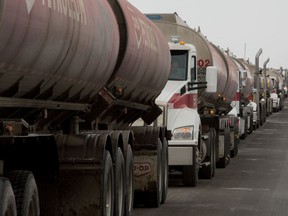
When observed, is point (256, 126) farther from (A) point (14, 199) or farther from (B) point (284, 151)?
(A) point (14, 199)

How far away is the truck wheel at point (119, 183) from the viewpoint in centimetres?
1159

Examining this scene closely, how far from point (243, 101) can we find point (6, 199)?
3205cm

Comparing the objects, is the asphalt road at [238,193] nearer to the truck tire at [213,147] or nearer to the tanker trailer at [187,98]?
the truck tire at [213,147]

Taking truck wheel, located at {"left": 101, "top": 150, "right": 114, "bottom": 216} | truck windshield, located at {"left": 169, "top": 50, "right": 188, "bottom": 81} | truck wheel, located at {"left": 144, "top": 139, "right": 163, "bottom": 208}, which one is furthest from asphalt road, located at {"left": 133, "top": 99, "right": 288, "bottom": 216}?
truck wheel, located at {"left": 101, "top": 150, "right": 114, "bottom": 216}

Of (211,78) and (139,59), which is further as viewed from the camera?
(211,78)

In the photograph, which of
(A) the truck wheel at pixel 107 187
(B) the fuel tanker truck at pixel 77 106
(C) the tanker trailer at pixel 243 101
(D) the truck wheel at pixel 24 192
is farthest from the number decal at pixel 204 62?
(D) the truck wheel at pixel 24 192

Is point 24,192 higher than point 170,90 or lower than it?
lower

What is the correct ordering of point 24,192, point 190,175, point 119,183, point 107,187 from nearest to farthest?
point 24,192 < point 107,187 < point 119,183 < point 190,175

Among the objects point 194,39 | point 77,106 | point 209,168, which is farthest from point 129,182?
point 194,39

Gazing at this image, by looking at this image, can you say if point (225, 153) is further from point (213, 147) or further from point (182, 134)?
point (182, 134)

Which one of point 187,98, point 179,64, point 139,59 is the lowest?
point 187,98

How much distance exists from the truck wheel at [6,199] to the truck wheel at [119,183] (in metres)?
4.02

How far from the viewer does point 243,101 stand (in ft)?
128

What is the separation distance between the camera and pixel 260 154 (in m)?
31.2
